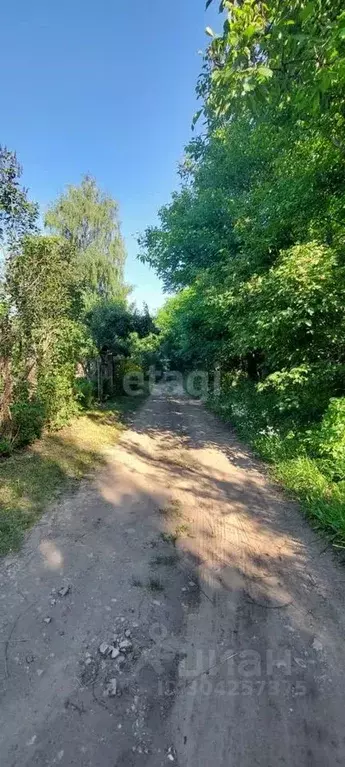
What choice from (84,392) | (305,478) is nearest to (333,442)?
(305,478)

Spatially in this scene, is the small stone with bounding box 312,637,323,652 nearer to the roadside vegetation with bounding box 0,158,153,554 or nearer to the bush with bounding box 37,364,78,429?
the roadside vegetation with bounding box 0,158,153,554

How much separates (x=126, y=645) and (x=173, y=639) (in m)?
0.34

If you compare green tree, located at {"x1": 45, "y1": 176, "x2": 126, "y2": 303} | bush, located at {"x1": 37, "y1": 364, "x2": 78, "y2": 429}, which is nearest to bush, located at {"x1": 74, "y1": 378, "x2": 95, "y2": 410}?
bush, located at {"x1": 37, "y1": 364, "x2": 78, "y2": 429}

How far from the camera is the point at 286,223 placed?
A: 20.3ft

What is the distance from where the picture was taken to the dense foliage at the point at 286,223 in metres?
2.24

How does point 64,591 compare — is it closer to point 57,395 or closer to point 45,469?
point 45,469

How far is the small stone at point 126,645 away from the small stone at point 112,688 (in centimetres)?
22

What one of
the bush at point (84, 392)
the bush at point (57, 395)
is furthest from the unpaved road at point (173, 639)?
the bush at point (84, 392)

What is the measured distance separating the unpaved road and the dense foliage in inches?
44.0

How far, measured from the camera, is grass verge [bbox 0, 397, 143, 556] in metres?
3.89

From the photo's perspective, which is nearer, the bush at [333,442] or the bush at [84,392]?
the bush at [333,442]

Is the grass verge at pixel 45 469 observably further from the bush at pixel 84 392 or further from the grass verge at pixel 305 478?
the grass verge at pixel 305 478

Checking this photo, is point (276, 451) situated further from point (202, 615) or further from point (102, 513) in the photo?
point (202, 615)

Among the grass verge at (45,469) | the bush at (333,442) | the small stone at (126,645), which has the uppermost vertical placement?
the bush at (333,442)
